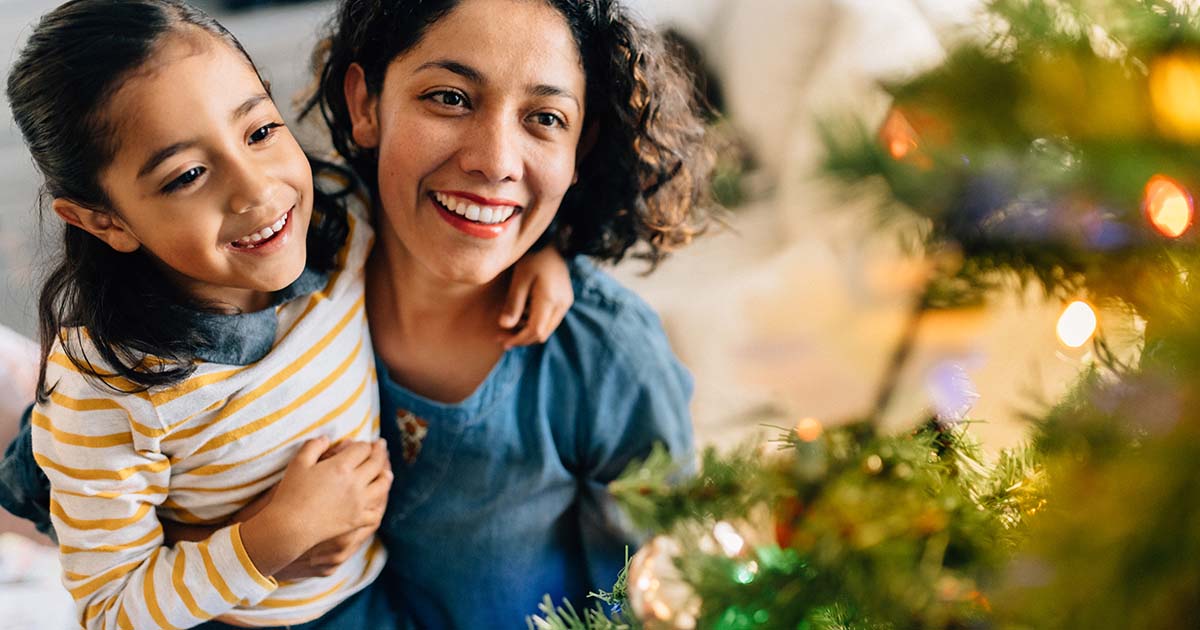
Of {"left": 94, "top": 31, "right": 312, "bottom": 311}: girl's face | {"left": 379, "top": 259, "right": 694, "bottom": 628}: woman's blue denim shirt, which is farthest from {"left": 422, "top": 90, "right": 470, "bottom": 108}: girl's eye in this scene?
{"left": 379, "top": 259, "right": 694, "bottom": 628}: woman's blue denim shirt

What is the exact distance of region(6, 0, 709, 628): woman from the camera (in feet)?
2.82

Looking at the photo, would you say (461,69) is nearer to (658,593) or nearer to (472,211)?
(472,211)

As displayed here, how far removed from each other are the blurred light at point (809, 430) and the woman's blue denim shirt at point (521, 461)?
464 millimetres

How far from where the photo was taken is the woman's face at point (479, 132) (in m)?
0.84

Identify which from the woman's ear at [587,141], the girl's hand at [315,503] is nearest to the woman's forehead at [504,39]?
the woman's ear at [587,141]

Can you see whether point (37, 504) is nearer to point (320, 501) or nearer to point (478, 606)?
point (320, 501)

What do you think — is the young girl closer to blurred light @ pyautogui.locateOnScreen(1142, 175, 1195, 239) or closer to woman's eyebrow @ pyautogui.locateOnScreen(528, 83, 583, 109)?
woman's eyebrow @ pyautogui.locateOnScreen(528, 83, 583, 109)

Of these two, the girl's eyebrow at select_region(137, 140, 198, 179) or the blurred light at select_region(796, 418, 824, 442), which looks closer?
the blurred light at select_region(796, 418, 824, 442)

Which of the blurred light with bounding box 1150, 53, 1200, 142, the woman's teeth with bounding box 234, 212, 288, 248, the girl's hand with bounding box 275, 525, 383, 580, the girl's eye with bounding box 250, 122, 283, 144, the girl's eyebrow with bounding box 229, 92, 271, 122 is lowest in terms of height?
the girl's hand with bounding box 275, 525, 383, 580

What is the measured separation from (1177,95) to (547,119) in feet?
1.88

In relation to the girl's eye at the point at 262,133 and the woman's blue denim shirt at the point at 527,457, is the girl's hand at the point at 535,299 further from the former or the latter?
the girl's eye at the point at 262,133

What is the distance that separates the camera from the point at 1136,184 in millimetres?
414

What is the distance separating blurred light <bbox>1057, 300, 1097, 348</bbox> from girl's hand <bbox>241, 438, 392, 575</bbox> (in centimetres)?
63

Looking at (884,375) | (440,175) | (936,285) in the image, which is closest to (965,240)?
(936,285)
